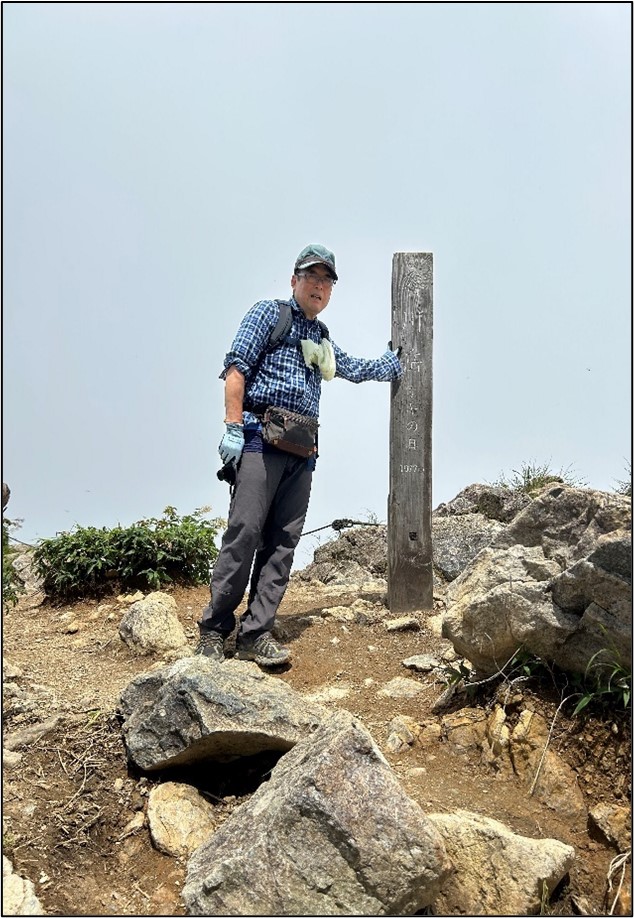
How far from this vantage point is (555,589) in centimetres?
410

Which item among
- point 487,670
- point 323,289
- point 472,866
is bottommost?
point 472,866

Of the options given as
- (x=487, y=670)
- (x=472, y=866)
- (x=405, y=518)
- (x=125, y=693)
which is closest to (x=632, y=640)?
(x=487, y=670)

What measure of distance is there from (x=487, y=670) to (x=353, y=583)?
158 inches

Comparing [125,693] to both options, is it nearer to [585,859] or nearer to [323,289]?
[585,859]

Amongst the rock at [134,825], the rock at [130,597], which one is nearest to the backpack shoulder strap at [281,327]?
the rock at [134,825]

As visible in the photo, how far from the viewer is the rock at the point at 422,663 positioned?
5.43 metres

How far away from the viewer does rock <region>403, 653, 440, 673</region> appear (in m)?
5.43

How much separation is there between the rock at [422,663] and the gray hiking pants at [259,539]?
1071mm

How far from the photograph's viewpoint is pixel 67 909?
3.32m

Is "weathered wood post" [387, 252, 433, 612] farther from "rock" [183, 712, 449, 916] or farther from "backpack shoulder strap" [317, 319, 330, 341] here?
"rock" [183, 712, 449, 916]

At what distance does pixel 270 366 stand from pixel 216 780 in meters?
2.91

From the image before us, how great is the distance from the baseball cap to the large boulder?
2431 millimetres

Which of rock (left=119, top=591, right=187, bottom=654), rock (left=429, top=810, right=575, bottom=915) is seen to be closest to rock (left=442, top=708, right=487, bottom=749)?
rock (left=429, top=810, right=575, bottom=915)

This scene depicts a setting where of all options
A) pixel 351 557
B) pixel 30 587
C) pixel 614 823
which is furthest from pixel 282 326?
pixel 30 587
